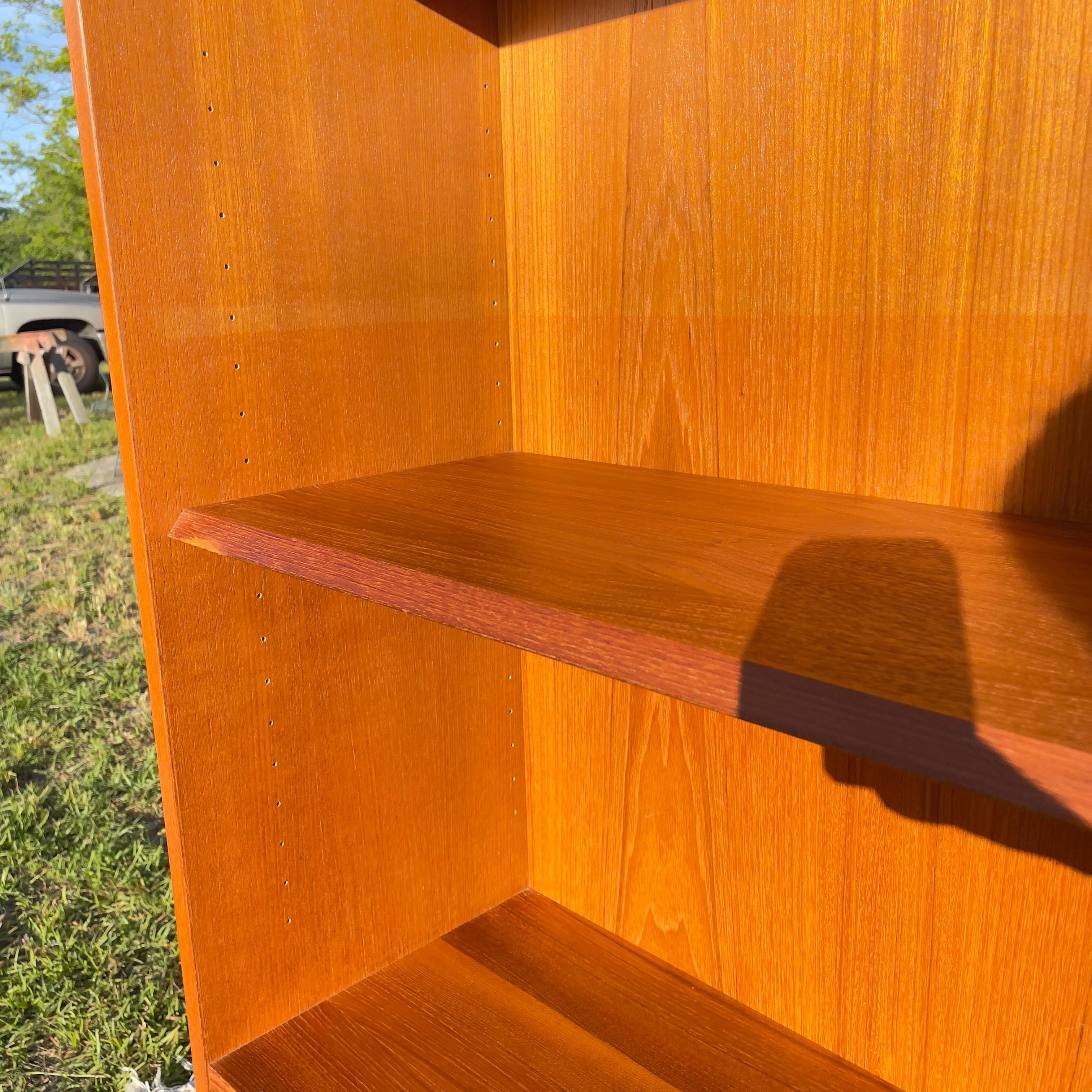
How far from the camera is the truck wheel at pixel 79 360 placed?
258 centimetres

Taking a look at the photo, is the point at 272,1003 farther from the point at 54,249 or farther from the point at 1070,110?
the point at 54,249

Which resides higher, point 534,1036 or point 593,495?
point 593,495

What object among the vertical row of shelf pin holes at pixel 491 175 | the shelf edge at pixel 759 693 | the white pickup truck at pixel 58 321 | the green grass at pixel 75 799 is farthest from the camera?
the white pickup truck at pixel 58 321

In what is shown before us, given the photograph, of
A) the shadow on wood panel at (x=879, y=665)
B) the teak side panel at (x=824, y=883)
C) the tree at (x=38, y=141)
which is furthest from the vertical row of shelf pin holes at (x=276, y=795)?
the tree at (x=38, y=141)

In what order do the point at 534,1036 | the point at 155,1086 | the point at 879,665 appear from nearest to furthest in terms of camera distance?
the point at 879,665
the point at 534,1036
the point at 155,1086

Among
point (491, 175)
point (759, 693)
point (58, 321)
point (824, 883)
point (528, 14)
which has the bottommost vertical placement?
point (824, 883)

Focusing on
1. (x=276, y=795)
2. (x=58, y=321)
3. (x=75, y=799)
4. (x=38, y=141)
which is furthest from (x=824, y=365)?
(x=38, y=141)

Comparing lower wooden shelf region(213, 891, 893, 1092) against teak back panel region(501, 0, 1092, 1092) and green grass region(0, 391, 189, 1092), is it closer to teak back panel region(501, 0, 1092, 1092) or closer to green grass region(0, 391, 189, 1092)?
teak back panel region(501, 0, 1092, 1092)

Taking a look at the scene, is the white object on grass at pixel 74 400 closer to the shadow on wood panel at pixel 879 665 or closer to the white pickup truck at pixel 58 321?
the white pickup truck at pixel 58 321

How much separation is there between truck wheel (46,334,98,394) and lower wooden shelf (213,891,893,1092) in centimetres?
212

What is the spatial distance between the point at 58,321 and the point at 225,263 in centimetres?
223

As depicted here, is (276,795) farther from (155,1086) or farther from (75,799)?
(75,799)

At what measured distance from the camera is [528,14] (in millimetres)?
846

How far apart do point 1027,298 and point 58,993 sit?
154 cm
